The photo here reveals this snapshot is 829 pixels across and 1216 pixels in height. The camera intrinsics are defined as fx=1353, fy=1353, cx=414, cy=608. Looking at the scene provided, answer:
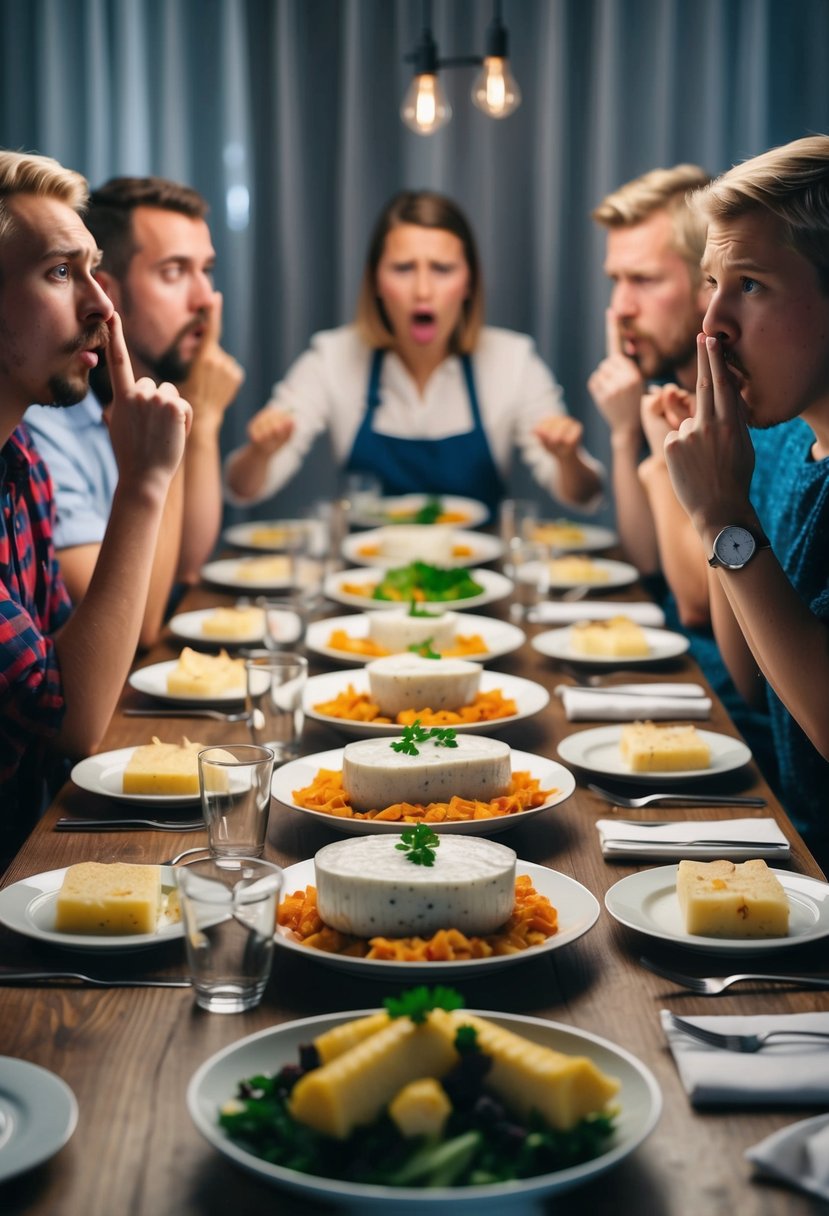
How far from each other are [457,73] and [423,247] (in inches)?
37.4

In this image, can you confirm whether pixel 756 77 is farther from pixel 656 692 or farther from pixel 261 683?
pixel 261 683

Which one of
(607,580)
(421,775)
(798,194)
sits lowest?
(607,580)

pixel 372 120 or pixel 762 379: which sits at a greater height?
pixel 372 120

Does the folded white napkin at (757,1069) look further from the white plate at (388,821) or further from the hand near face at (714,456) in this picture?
the hand near face at (714,456)

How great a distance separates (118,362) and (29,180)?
268mm

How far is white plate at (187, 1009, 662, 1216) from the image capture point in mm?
810

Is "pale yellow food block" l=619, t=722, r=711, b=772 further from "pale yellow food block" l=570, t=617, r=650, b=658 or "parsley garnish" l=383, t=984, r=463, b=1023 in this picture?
"parsley garnish" l=383, t=984, r=463, b=1023

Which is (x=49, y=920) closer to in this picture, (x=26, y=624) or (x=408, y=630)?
(x=26, y=624)

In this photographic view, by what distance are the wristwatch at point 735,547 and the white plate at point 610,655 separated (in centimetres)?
63

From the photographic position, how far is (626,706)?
198 centimetres

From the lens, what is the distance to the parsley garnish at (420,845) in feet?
3.95

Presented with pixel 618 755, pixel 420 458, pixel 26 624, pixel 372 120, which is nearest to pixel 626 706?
pixel 618 755

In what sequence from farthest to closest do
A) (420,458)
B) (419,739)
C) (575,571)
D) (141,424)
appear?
1. (420,458)
2. (575,571)
3. (141,424)
4. (419,739)

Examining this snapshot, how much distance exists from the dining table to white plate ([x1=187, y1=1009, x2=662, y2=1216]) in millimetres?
31
